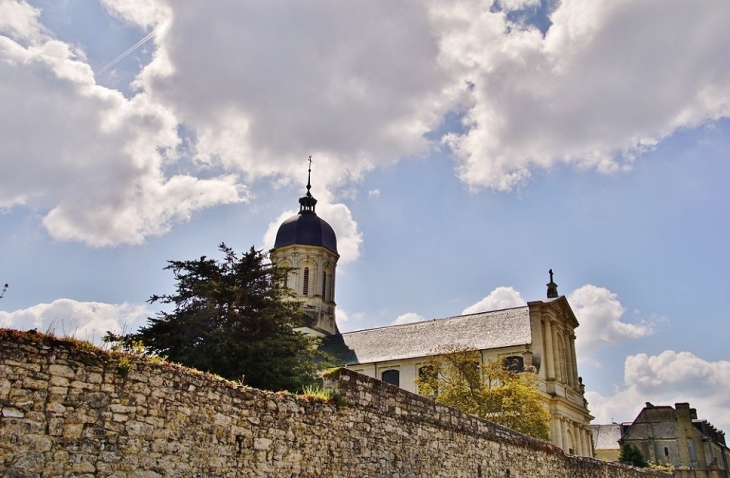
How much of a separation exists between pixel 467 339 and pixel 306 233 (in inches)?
747

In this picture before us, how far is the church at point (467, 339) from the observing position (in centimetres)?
4322

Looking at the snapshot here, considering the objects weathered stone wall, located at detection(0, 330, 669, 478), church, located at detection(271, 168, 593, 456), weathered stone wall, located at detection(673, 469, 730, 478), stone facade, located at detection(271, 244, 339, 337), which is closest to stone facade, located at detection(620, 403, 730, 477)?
weathered stone wall, located at detection(673, 469, 730, 478)

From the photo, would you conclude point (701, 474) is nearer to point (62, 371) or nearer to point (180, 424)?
point (180, 424)

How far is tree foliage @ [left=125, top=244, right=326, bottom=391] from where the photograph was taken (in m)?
19.8

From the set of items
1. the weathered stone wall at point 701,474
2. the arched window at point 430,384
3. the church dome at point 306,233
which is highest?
the church dome at point 306,233

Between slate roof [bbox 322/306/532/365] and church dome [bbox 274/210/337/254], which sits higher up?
church dome [bbox 274/210/337/254]

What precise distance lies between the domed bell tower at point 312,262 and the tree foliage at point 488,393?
23779 mm

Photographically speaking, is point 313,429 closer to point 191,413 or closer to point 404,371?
point 191,413

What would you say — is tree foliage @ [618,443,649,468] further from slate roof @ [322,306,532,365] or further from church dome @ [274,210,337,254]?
church dome @ [274,210,337,254]

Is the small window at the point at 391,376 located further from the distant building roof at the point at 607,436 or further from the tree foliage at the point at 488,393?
the distant building roof at the point at 607,436

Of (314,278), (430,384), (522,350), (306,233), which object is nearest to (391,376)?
(522,350)

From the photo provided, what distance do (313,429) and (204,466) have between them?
2.06 m

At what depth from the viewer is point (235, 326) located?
2059 cm

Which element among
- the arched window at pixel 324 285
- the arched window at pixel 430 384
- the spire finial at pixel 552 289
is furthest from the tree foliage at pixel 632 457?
the arched window at pixel 324 285
